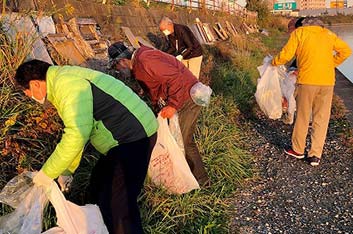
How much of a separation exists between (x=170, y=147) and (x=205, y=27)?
48.3 ft

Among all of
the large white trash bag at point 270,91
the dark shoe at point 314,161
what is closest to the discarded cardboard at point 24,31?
the large white trash bag at point 270,91

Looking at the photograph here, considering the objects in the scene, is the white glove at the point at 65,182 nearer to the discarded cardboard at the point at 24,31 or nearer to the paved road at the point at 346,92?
the discarded cardboard at the point at 24,31

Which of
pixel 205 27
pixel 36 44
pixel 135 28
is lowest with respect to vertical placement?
pixel 205 27

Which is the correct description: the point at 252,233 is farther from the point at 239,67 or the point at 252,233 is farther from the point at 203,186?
the point at 239,67

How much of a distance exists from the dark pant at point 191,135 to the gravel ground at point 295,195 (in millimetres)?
460

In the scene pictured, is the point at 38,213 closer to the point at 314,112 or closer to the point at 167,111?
the point at 167,111

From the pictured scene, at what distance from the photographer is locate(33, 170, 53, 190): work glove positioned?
2695mm

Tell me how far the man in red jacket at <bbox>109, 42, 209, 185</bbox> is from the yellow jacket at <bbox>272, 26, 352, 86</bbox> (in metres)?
1.73

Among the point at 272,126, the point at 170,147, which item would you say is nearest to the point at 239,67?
the point at 272,126

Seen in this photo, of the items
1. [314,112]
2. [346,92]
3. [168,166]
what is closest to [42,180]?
[168,166]

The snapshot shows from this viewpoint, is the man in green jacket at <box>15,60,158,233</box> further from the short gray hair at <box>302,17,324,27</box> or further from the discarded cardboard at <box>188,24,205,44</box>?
the discarded cardboard at <box>188,24,205,44</box>

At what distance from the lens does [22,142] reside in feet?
12.5

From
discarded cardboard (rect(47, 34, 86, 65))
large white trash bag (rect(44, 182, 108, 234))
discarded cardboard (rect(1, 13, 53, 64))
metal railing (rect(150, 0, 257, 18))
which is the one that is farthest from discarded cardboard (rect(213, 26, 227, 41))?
large white trash bag (rect(44, 182, 108, 234))

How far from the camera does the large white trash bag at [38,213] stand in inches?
108
